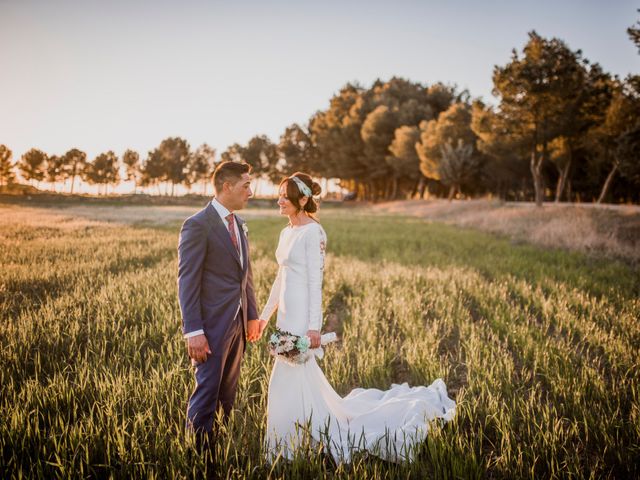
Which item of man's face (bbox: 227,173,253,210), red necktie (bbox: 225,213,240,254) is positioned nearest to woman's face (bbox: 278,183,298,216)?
man's face (bbox: 227,173,253,210)

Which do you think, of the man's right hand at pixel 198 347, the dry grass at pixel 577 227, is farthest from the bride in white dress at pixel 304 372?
the dry grass at pixel 577 227

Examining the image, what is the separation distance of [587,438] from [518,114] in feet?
94.9

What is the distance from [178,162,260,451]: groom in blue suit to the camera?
243cm

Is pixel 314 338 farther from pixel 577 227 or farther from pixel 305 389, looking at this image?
pixel 577 227

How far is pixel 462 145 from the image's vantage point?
43.0 meters

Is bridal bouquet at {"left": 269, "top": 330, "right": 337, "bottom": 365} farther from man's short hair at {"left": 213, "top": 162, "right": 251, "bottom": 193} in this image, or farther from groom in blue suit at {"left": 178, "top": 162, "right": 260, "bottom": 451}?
man's short hair at {"left": 213, "top": 162, "right": 251, "bottom": 193}

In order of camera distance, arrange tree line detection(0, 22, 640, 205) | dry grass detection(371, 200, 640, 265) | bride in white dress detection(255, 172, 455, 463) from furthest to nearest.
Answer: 1. tree line detection(0, 22, 640, 205)
2. dry grass detection(371, 200, 640, 265)
3. bride in white dress detection(255, 172, 455, 463)

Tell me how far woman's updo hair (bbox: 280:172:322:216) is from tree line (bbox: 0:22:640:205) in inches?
796

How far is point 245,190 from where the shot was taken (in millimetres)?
2750

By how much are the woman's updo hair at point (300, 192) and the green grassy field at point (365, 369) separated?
1780 mm

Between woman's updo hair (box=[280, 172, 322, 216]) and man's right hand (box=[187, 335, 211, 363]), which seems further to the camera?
woman's updo hair (box=[280, 172, 322, 216])

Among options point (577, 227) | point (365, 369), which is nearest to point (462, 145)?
point (577, 227)

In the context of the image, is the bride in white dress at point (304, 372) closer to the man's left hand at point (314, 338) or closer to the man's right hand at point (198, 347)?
the man's left hand at point (314, 338)

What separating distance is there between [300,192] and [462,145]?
150 feet
